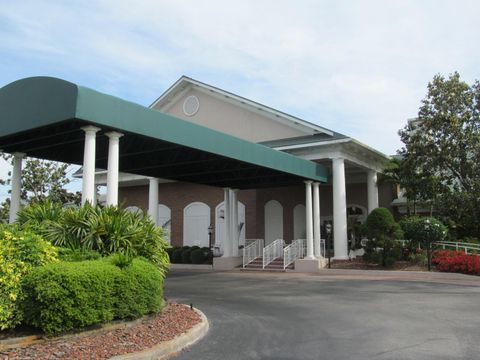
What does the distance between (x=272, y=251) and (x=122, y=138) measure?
13331 mm

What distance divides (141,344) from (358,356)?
304 cm

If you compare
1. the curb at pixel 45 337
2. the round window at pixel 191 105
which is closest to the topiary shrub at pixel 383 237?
the round window at pixel 191 105

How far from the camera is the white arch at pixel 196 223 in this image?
107ft

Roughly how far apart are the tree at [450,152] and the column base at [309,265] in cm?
656

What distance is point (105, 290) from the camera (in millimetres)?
7590

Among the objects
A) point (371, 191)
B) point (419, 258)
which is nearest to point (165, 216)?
point (371, 191)

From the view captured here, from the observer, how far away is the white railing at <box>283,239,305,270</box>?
79.7ft

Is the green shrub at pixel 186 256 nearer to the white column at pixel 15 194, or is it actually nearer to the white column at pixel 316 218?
the white column at pixel 316 218

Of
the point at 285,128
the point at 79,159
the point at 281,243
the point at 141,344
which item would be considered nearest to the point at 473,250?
the point at 281,243

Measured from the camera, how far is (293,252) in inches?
987

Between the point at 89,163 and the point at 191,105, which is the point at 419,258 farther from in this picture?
the point at 191,105

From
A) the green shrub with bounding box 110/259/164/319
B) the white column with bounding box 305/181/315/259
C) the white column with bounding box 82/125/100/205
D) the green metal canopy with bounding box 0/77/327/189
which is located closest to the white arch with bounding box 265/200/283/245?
the white column with bounding box 305/181/315/259

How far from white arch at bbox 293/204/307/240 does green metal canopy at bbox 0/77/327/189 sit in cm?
864

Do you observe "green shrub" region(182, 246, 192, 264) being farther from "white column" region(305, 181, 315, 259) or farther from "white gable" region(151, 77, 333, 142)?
"white column" region(305, 181, 315, 259)
